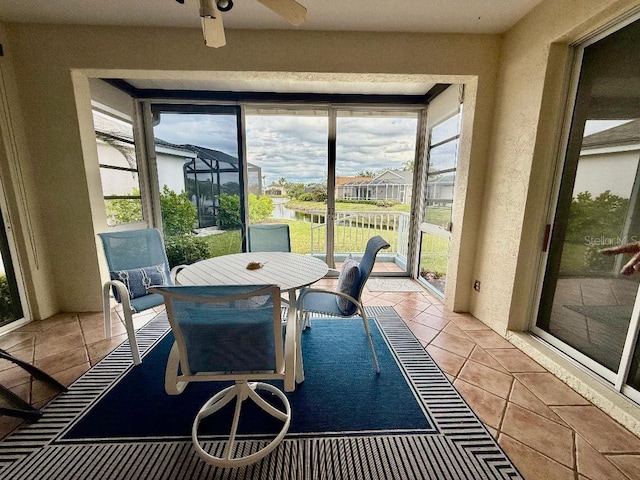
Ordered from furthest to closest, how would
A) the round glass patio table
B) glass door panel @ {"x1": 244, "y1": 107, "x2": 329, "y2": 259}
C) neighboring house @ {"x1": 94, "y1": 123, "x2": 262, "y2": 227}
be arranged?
glass door panel @ {"x1": 244, "y1": 107, "x2": 329, "y2": 259}, neighboring house @ {"x1": 94, "y1": 123, "x2": 262, "y2": 227}, the round glass patio table

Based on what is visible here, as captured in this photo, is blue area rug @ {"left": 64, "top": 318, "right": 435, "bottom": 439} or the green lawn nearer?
blue area rug @ {"left": 64, "top": 318, "right": 435, "bottom": 439}

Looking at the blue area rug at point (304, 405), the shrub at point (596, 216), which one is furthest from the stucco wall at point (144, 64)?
the blue area rug at point (304, 405)

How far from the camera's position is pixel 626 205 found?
1.51 metres

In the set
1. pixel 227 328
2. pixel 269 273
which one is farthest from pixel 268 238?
pixel 227 328

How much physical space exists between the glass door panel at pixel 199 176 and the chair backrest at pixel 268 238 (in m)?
1.11

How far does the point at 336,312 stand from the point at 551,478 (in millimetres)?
1266

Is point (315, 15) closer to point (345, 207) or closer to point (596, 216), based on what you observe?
point (345, 207)

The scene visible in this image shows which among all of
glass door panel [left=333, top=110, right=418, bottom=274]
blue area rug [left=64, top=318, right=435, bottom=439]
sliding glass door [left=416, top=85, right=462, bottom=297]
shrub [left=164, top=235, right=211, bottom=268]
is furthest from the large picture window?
sliding glass door [left=416, top=85, right=462, bottom=297]

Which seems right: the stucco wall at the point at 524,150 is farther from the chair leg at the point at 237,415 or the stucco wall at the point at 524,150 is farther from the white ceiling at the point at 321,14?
the chair leg at the point at 237,415

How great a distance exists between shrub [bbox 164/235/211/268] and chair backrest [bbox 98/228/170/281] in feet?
4.61

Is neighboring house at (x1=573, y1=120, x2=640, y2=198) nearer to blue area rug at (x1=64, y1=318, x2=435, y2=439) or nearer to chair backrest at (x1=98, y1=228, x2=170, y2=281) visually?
blue area rug at (x1=64, y1=318, x2=435, y2=439)

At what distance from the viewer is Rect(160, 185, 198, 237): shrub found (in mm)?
3564

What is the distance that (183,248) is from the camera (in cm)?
370

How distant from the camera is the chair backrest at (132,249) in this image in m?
2.04
